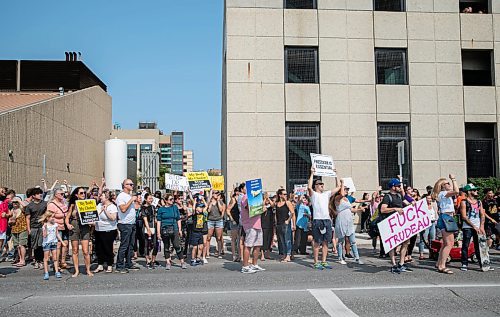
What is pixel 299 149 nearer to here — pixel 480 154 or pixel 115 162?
pixel 480 154

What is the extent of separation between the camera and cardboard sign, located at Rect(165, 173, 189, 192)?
16.6 m

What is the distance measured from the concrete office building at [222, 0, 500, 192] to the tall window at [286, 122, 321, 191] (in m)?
0.04

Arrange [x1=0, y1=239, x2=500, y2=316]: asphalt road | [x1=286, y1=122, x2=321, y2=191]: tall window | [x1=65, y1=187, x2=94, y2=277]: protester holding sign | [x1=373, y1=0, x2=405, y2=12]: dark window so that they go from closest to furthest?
[x1=0, y1=239, x2=500, y2=316]: asphalt road → [x1=65, y1=187, x2=94, y2=277]: protester holding sign → [x1=286, y1=122, x2=321, y2=191]: tall window → [x1=373, y1=0, x2=405, y2=12]: dark window

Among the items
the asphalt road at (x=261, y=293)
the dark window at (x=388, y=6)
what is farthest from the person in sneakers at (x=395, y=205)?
the dark window at (x=388, y=6)

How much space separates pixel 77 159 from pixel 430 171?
23004mm

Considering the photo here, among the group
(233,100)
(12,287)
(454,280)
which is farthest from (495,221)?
(12,287)

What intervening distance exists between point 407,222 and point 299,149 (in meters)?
11.0

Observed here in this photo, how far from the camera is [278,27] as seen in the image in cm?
2150

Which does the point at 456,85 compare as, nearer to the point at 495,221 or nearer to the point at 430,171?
the point at 430,171

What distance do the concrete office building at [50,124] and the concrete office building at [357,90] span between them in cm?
860

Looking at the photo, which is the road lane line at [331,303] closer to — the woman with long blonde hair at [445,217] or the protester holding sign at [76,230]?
the woman with long blonde hair at [445,217]

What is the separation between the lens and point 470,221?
35.6 feet

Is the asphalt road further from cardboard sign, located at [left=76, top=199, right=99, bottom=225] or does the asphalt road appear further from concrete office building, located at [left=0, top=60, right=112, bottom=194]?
concrete office building, located at [left=0, top=60, right=112, bottom=194]

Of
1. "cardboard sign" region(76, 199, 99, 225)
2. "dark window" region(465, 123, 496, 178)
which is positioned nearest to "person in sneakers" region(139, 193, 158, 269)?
"cardboard sign" region(76, 199, 99, 225)
